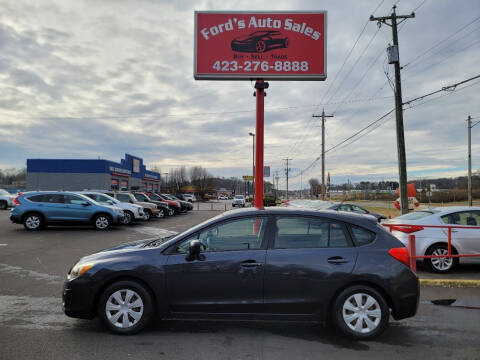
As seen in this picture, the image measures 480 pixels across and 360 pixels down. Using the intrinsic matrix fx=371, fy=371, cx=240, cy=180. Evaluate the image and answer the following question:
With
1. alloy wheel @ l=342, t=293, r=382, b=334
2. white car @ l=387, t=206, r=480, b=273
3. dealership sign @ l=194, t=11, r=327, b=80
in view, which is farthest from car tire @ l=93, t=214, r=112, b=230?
alloy wheel @ l=342, t=293, r=382, b=334

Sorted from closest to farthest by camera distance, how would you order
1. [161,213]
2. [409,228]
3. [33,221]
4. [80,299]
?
1. [80,299]
2. [409,228]
3. [33,221]
4. [161,213]

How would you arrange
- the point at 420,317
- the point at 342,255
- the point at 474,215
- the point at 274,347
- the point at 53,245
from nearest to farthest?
1. the point at 274,347
2. the point at 342,255
3. the point at 420,317
4. the point at 474,215
5. the point at 53,245

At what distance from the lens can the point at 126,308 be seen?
4.38 meters

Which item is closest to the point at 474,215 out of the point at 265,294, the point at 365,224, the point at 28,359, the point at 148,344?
the point at 365,224

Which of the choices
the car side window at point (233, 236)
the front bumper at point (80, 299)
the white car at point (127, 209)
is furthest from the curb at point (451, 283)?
the white car at point (127, 209)

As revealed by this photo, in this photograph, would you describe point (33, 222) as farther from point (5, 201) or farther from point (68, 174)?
point (68, 174)

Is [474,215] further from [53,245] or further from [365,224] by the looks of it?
[53,245]

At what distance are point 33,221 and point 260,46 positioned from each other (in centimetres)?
1159

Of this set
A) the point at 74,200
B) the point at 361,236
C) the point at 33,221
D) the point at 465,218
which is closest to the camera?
the point at 361,236

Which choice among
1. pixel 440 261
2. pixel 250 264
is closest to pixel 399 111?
pixel 440 261

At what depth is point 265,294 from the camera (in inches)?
170

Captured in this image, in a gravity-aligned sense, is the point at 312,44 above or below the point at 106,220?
above

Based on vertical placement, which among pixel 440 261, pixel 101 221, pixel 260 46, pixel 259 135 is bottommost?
pixel 440 261

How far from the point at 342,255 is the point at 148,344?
95.6 inches
